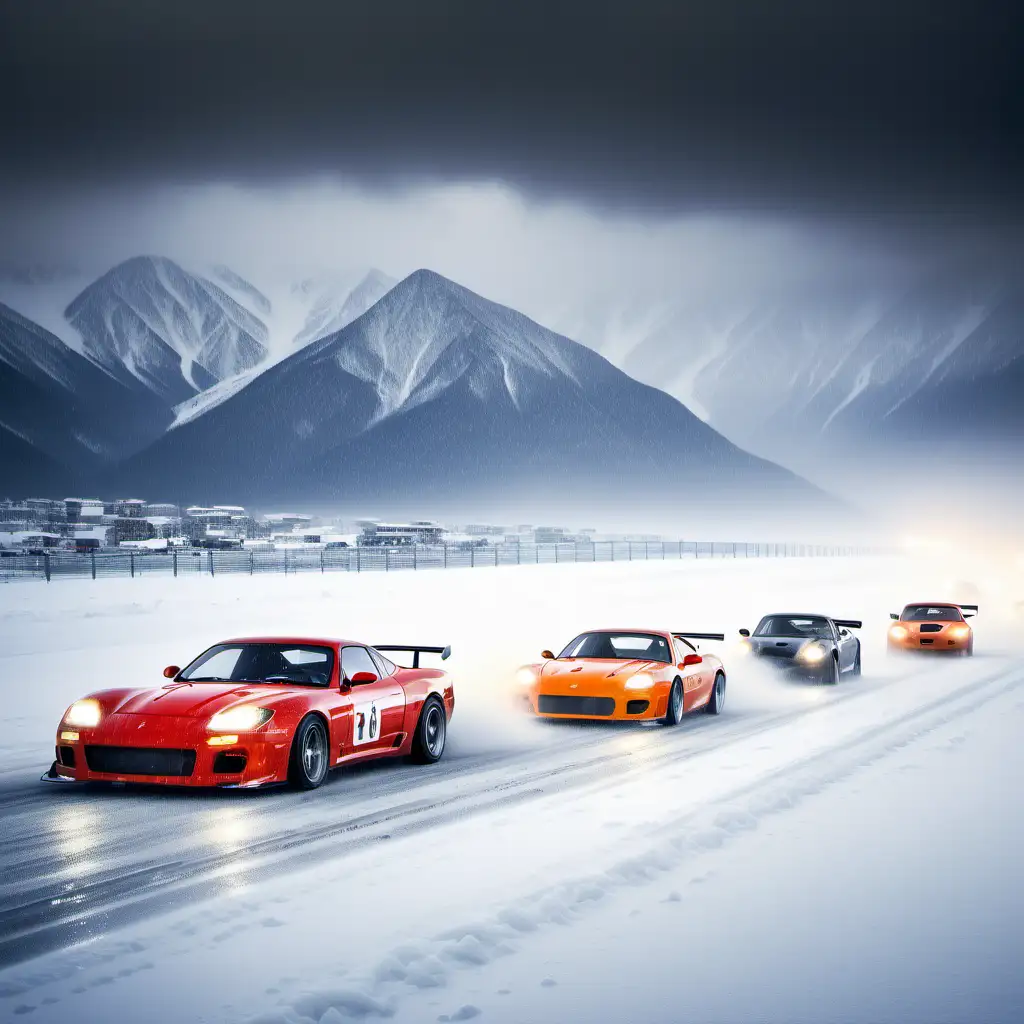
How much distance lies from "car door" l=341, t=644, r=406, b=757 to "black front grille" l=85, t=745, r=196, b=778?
150 centimetres

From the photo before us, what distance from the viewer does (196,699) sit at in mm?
10492

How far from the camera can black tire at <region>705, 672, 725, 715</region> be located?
55.4 feet

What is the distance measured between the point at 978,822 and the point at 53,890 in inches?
236

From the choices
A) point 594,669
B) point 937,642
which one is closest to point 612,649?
point 594,669

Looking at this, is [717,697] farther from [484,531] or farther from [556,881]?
[484,531]

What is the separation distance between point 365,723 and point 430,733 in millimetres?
1247

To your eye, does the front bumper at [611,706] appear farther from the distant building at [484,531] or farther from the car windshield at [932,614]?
Result: the distant building at [484,531]

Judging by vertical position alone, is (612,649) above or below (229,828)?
above

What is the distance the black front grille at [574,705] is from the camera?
598 inches

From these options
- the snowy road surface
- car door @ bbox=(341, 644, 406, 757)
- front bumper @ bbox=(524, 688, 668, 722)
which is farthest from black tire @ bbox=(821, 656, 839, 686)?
car door @ bbox=(341, 644, 406, 757)

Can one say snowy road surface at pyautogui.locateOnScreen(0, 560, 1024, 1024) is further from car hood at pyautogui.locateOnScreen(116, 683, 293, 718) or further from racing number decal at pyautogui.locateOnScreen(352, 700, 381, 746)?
car hood at pyautogui.locateOnScreen(116, 683, 293, 718)

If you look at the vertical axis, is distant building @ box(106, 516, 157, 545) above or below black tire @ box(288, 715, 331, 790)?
above

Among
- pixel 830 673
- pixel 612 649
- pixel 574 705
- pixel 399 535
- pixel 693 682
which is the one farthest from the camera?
pixel 399 535

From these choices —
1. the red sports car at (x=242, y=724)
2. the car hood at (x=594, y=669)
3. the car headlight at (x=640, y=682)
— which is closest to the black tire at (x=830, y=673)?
the car hood at (x=594, y=669)
